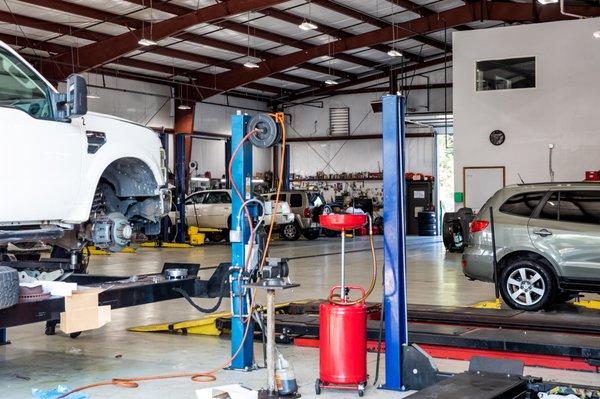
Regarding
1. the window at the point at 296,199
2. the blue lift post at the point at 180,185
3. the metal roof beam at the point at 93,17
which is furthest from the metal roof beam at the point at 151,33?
the window at the point at 296,199

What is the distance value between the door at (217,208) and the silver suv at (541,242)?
13.9 metres

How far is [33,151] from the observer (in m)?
5.44

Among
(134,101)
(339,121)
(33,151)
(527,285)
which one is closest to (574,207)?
(527,285)

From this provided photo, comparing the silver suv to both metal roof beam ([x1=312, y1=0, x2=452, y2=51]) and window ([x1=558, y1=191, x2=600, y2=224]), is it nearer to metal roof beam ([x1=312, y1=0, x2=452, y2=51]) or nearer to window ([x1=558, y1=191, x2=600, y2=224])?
window ([x1=558, y1=191, x2=600, y2=224])

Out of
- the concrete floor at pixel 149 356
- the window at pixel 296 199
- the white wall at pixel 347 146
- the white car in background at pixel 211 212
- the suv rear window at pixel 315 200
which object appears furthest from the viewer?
the white wall at pixel 347 146

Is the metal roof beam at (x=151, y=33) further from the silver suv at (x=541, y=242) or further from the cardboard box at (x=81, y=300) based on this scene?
the cardboard box at (x=81, y=300)

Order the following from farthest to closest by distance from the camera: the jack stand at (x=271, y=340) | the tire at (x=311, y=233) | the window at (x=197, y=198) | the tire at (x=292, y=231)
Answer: the tire at (x=311, y=233) < the tire at (x=292, y=231) < the window at (x=197, y=198) < the jack stand at (x=271, y=340)

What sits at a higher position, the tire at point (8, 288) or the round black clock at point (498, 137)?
the round black clock at point (498, 137)

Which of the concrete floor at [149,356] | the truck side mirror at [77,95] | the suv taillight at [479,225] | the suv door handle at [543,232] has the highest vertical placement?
the truck side mirror at [77,95]

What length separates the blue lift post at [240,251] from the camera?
229 inches

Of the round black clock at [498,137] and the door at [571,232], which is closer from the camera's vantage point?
the door at [571,232]

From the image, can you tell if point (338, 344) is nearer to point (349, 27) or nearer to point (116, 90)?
point (349, 27)

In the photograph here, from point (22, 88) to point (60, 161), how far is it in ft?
1.91

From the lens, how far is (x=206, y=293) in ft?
20.8
